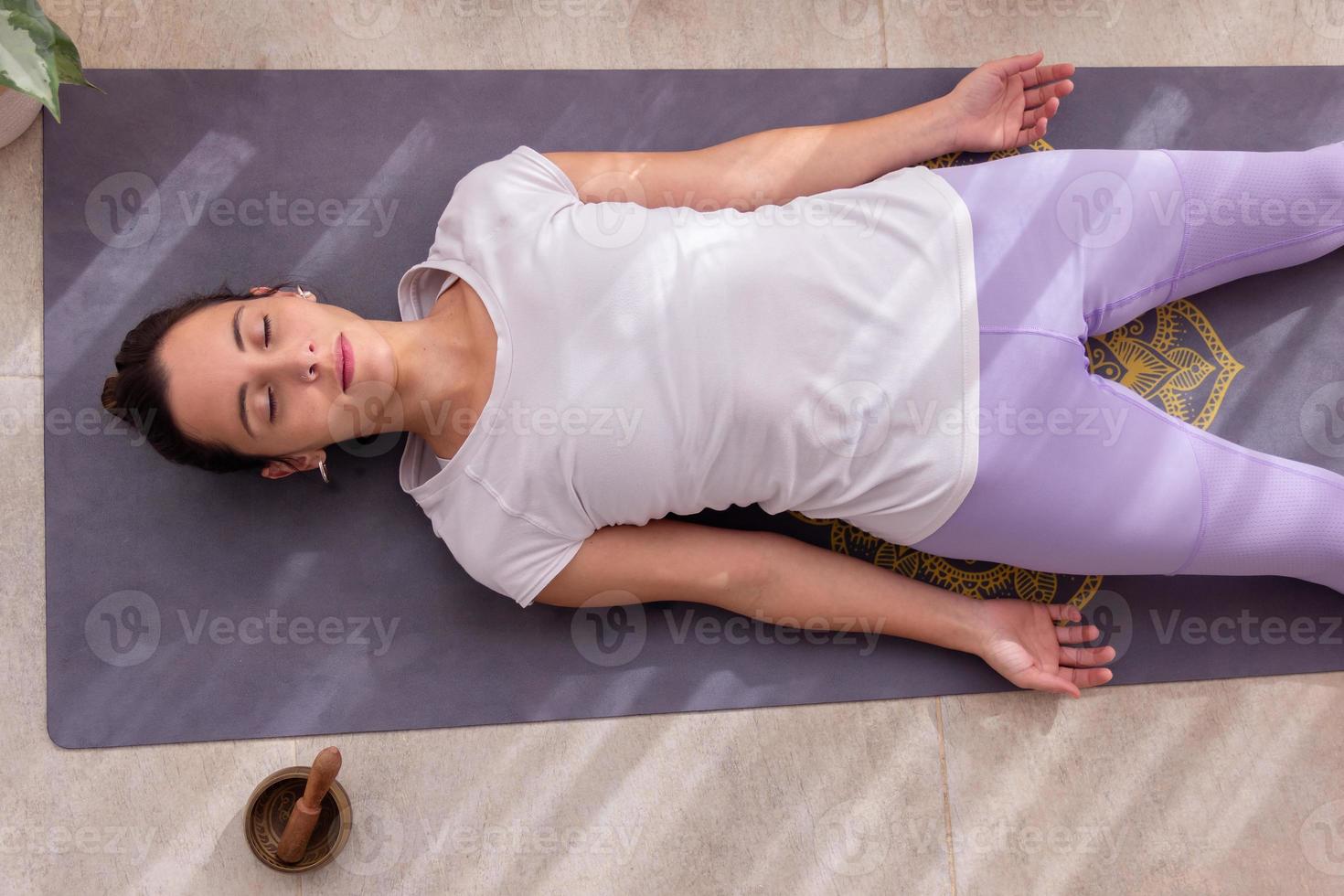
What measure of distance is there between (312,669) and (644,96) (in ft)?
3.55

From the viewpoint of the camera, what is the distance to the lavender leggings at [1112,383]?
4.12 feet

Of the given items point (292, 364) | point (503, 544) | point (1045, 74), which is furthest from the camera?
point (1045, 74)

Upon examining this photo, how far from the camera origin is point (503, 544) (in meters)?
1.29

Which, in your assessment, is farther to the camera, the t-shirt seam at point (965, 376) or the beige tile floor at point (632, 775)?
the beige tile floor at point (632, 775)

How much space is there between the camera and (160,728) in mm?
1438

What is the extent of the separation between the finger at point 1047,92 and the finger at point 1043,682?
0.92 meters

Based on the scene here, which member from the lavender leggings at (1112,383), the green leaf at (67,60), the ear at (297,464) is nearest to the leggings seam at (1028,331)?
the lavender leggings at (1112,383)

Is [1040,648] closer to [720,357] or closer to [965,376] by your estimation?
[965,376]

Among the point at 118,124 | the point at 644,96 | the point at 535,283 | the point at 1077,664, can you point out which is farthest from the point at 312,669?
the point at 1077,664

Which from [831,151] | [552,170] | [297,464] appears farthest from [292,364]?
[831,151]

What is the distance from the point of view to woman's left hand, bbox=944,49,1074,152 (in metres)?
1.47

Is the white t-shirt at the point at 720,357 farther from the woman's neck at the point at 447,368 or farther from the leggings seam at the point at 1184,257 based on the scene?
the leggings seam at the point at 1184,257

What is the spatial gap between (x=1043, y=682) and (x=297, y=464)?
1.18 m

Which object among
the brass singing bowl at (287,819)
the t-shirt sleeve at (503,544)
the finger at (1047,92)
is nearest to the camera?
the t-shirt sleeve at (503,544)
